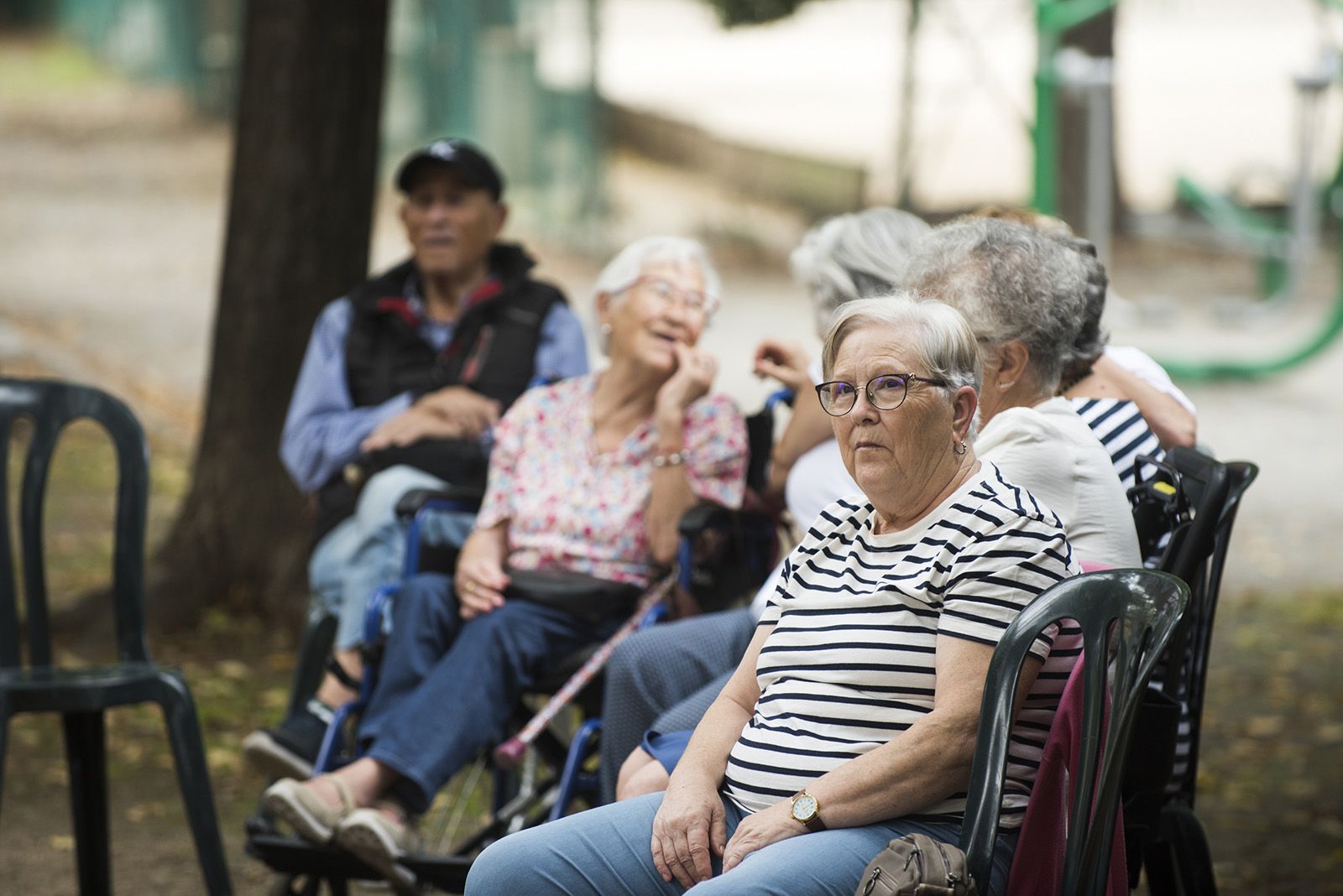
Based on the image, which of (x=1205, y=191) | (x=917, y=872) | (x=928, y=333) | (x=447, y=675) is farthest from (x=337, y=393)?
(x=1205, y=191)

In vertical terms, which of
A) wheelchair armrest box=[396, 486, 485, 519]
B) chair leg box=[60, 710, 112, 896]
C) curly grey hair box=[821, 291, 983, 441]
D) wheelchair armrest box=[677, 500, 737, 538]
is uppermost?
curly grey hair box=[821, 291, 983, 441]

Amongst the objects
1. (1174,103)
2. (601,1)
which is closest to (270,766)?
(601,1)

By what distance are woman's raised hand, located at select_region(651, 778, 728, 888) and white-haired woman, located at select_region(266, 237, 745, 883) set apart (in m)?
0.94

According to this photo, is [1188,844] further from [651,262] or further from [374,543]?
[374,543]

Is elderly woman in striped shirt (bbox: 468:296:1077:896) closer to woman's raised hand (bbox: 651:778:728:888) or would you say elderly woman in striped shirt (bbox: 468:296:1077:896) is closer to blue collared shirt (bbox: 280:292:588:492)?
woman's raised hand (bbox: 651:778:728:888)

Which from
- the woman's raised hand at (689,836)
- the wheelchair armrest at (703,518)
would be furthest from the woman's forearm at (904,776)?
the wheelchair armrest at (703,518)

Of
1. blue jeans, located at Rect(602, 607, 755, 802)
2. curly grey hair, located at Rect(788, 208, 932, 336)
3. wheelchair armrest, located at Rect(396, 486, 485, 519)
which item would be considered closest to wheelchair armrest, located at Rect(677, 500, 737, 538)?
blue jeans, located at Rect(602, 607, 755, 802)

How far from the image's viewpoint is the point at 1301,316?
1359 centimetres

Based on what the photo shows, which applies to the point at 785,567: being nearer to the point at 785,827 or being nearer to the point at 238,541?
the point at 785,827

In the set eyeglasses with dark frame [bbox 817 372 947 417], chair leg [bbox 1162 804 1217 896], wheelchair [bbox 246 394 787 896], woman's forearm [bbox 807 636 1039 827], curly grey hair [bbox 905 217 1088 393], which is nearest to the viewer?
woman's forearm [bbox 807 636 1039 827]

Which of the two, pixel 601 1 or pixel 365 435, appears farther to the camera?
pixel 601 1

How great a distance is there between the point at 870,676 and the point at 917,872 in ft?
1.09

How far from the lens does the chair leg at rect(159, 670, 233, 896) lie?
11.2 ft

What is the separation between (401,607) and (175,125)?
54.8 ft
